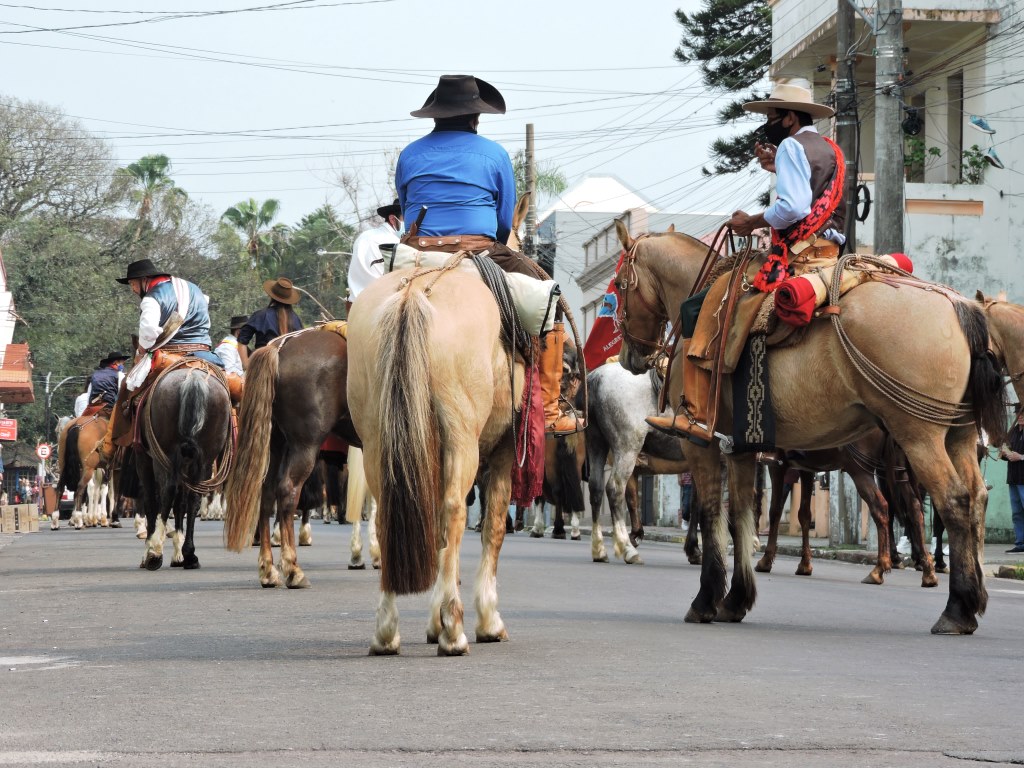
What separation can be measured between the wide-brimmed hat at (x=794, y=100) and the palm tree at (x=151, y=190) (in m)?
54.4

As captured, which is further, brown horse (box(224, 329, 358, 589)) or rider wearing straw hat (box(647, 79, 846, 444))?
brown horse (box(224, 329, 358, 589))

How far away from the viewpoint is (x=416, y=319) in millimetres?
7258

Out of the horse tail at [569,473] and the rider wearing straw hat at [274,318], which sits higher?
the rider wearing straw hat at [274,318]

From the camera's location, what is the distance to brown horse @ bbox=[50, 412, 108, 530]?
3105 centimetres

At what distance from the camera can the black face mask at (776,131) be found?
386 inches

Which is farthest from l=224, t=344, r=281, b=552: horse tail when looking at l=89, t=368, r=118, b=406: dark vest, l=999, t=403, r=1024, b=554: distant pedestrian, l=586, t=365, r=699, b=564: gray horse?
l=89, t=368, r=118, b=406: dark vest

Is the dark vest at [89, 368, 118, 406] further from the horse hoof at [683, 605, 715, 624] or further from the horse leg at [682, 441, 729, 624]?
the horse hoof at [683, 605, 715, 624]

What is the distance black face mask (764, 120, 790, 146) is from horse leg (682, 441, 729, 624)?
6.39ft

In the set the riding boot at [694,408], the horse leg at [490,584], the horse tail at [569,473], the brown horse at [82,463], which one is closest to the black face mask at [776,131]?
the riding boot at [694,408]

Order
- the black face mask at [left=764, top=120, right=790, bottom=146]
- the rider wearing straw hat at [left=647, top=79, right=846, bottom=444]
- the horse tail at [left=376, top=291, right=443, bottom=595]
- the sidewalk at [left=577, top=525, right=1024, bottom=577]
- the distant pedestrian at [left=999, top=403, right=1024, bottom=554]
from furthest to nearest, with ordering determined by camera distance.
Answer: the distant pedestrian at [left=999, top=403, right=1024, bottom=554], the sidewalk at [left=577, top=525, right=1024, bottom=577], the black face mask at [left=764, top=120, right=790, bottom=146], the rider wearing straw hat at [left=647, top=79, right=846, bottom=444], the horse tail at [left=376, top=291, right=443, bottom=595]

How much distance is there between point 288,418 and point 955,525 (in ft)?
18.3

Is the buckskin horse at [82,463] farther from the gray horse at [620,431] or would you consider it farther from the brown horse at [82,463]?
the gray horse at [620,431]

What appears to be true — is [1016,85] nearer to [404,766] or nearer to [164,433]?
[164,433]

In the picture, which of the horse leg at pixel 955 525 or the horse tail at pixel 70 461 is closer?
the horse leg at pixel 955 525
